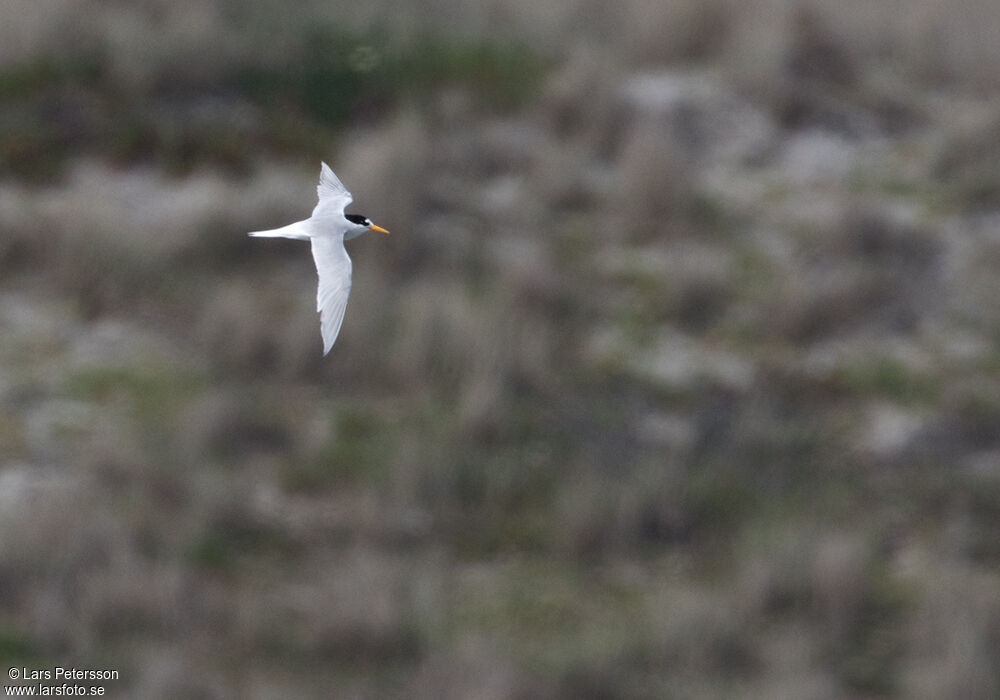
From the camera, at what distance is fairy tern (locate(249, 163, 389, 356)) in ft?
19.8

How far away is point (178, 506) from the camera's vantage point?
834cm

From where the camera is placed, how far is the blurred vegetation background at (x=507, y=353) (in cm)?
769

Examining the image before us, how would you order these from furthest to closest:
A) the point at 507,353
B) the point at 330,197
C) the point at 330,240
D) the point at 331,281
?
1. the point at 507,353
2. the point at 330,197
3. the point at 330,240
4. the point at 331,281

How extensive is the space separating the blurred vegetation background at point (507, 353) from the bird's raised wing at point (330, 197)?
197cm

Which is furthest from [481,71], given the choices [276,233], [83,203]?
[276,233]

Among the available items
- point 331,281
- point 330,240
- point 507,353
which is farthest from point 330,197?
point 507,353

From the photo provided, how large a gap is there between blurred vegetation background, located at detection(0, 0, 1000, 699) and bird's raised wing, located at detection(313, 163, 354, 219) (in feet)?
6.45

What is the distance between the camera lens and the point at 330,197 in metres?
7.14

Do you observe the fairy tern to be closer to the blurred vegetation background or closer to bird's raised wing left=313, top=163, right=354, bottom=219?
bird's raised wing left=313, top=163, right=354, bottom=219

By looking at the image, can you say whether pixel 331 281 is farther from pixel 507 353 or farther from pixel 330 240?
pixel 507 353

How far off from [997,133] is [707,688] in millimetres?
6127

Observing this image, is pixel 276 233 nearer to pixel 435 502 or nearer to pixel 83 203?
pixel 435 502

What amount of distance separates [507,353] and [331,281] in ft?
10.9

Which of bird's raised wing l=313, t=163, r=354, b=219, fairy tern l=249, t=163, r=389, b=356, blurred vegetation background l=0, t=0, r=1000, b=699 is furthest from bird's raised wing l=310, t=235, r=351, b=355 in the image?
blurred vegetation background l=0, t=0, r=1000, b=699
